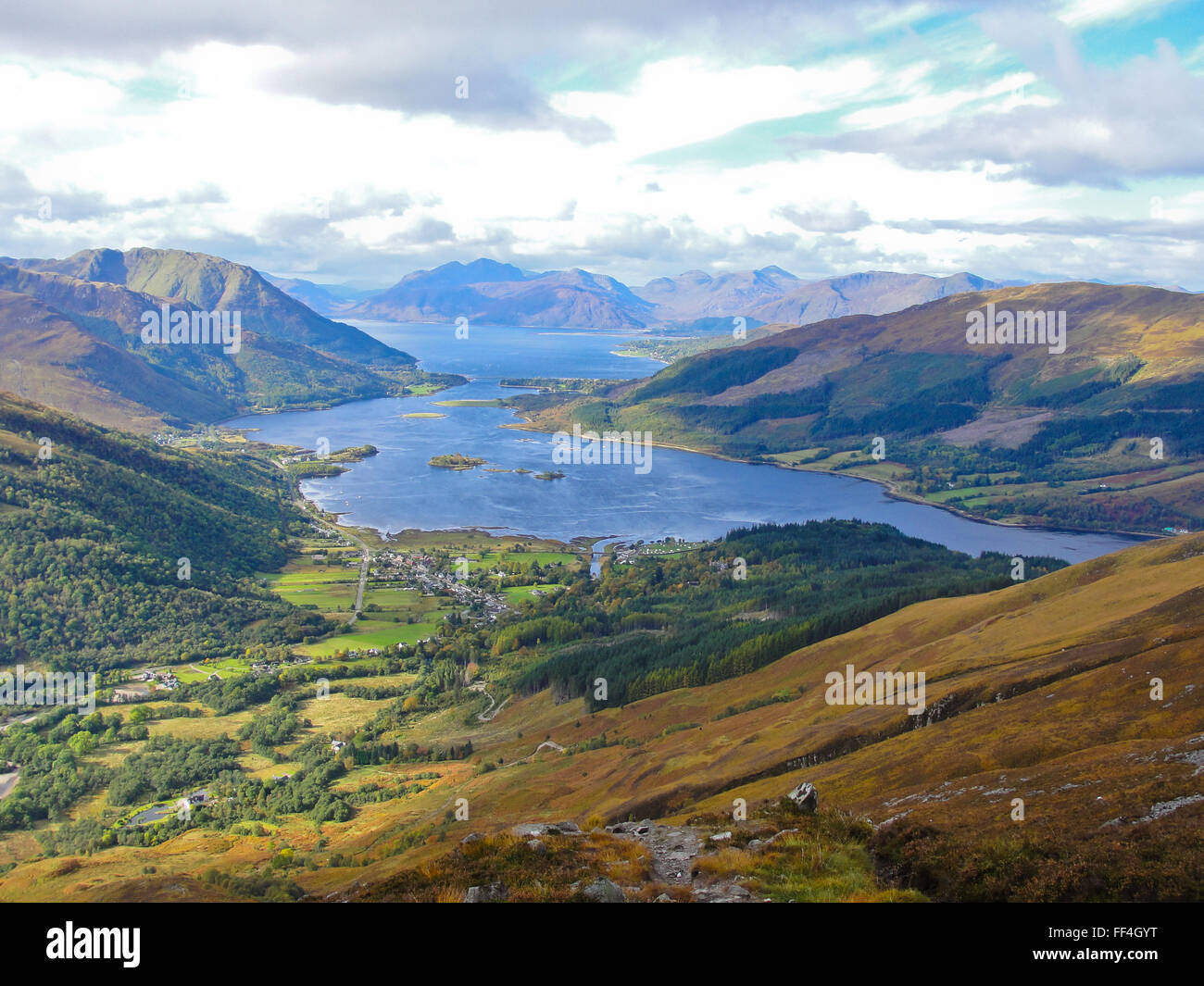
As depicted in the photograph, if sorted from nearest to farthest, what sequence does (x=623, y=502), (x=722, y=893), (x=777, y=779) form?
(x=722, y=893)
(x=777, y=779)
(x=623, y=502)

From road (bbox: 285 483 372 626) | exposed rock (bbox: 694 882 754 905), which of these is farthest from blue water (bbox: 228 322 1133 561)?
exposed rock (bbox: 694 882 754 905)

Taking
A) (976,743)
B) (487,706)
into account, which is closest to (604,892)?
(976,743)

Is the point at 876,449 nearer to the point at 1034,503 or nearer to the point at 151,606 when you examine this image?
the point at 1034,503

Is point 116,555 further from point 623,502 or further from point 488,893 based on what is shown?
point 488,893

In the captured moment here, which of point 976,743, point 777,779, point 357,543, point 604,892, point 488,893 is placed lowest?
point 777,779

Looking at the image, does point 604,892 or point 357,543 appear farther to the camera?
point 357,543

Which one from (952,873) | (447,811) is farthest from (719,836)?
(447,811)
